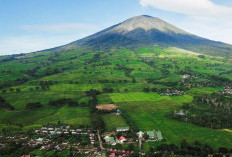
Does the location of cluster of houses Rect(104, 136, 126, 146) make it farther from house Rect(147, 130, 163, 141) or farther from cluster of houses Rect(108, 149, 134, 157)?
house Rect(147, 130, 163, 141)

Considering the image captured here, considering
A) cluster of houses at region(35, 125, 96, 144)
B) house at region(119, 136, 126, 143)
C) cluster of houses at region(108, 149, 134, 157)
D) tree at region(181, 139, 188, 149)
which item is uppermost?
cluster of houses at region(35, 125, 96, 144)

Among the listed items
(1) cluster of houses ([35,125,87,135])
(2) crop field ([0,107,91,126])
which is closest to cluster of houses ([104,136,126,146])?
(1) cluster of houses ([35,125,87,135])

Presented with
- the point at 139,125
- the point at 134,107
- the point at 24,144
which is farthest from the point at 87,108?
the point at 24,144

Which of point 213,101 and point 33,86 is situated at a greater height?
point 33,86

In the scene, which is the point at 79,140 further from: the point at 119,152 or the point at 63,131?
the point at 119,152

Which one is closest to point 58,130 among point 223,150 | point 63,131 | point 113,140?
point 63,131

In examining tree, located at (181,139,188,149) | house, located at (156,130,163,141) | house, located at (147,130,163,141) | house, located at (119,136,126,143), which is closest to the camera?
tree, located at (181,139,188,149)

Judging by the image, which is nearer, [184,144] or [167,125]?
[184,144]

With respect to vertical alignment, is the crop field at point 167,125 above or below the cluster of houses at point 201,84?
below

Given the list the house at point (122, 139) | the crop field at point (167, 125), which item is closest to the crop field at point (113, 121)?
the crop field at point (167, 125)

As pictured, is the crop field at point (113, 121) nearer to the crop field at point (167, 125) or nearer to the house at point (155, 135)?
the crop field at point (167, 125)

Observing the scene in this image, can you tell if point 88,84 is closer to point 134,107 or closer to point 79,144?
point 134,107
